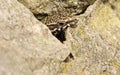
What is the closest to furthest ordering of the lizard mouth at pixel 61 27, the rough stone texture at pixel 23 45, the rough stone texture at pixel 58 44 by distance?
the rough stone texture at pixel 23 45, the rough stone texture at pixel 58 44, the lizard mouth at pixel 61 27

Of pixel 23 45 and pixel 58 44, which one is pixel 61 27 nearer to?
pixel 58 44

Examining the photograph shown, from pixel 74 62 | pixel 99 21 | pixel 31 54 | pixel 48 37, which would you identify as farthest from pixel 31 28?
pixel 99 21

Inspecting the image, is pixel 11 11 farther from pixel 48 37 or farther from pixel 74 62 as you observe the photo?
pixel 74 62

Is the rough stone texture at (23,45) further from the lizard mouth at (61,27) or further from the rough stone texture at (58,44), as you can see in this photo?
the lizard mouth at (61,27)

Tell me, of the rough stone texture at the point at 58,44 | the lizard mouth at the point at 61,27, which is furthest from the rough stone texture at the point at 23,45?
the lizard mouth at the point at 61,27

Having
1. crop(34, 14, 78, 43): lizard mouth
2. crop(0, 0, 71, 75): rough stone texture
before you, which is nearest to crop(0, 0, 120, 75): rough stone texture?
crop(0, 0, 71, 75): rough stone texture

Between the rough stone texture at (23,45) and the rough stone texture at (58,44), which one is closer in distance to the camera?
the rough stone texture at (23,45)

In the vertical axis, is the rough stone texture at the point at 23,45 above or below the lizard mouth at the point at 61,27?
above

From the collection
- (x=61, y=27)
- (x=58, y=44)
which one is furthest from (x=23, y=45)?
(x=61, y=27)

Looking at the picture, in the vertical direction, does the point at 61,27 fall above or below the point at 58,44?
below
